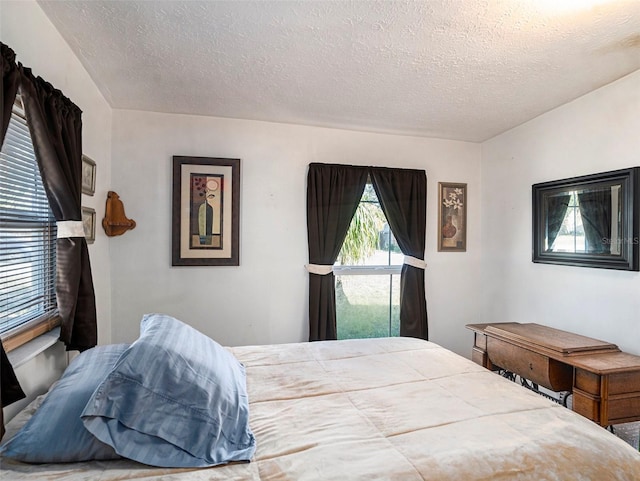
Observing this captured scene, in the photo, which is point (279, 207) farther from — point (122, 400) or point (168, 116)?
point (122, 400)

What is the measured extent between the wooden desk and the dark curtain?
2667mm

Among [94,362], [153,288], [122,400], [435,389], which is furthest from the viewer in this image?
[153,288]

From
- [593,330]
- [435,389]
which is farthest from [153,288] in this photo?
[593,330]

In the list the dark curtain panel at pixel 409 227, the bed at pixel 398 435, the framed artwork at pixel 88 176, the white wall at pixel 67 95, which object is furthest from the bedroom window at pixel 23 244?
the dark curtain panel at pixel 409 227

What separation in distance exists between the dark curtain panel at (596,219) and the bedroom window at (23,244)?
3.39m

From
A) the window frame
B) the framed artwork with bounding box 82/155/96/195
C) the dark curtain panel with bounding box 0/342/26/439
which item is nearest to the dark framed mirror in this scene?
the dark curtain panel with bounding box 0/342/26/439

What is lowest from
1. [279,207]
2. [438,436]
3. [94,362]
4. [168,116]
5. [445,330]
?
[445,330]

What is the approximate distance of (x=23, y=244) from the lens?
5.56ft

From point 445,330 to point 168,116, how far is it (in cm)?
338

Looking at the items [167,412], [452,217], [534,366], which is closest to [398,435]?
[167,412]

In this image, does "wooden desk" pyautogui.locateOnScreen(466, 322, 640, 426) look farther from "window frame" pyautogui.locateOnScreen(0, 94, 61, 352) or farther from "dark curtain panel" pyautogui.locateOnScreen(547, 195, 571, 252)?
"window frame" pyautogui.locateOnScreen(0, 94, 61, 352)

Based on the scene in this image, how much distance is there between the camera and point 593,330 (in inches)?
101

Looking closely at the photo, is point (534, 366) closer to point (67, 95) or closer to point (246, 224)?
point (246, 224)

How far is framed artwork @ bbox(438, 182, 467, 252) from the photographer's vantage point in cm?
378
